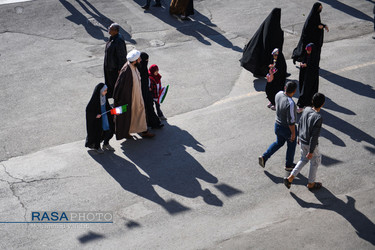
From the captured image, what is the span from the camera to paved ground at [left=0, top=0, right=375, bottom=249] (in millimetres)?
6305

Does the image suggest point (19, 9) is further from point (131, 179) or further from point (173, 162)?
point (131, 179)

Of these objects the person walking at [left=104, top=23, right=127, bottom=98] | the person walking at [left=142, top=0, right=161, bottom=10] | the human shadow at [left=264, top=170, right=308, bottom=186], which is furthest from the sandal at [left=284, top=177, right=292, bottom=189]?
the person walking at [left=142, top=0, right=161, bottom=10]

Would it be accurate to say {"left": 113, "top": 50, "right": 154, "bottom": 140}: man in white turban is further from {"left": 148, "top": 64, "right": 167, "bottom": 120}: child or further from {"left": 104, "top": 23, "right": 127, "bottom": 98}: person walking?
{"left": 104, "top": 23, "right": 127, "bottom": 98}: person walking

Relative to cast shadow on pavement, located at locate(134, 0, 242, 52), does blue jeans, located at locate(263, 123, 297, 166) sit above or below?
above

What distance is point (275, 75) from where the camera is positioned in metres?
9.13

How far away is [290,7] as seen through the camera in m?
15.0

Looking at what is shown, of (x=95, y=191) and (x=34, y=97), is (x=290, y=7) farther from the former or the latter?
(x=95, y=191)

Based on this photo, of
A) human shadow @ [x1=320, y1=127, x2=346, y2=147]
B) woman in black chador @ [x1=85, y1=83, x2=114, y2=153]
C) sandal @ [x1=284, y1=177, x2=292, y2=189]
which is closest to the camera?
sandal @ [x1=284, y1=177, x2=292, y2=189]

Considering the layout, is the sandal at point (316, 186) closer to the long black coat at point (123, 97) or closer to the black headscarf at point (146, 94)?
the black headscarf at point (146, 94)

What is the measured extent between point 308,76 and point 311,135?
9.98 feet

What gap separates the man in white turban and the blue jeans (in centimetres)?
234

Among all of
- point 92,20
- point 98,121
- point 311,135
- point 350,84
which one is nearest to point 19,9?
point 92,20

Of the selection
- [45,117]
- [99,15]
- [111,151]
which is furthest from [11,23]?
[111,151]

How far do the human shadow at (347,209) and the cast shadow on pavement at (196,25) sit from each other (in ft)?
19.8
